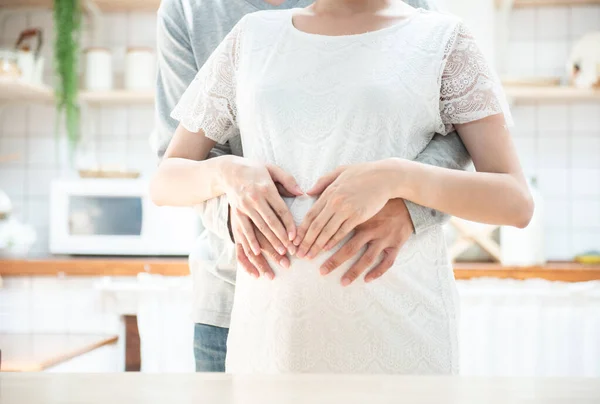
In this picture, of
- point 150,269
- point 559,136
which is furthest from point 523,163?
point 150,269

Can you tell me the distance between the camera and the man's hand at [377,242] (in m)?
0.74

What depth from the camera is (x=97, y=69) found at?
2.79 meters

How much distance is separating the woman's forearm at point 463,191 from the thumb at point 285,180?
0.34 ft

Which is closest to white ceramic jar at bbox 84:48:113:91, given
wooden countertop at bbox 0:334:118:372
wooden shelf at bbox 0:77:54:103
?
wooden shelf at bbox 0:77:54:103

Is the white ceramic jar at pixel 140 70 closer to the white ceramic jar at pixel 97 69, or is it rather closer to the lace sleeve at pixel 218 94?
the white ceramic jar at pixel 97 69

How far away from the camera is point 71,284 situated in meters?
2.41

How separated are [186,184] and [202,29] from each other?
0.34 metres

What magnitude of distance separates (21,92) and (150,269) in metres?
1.04

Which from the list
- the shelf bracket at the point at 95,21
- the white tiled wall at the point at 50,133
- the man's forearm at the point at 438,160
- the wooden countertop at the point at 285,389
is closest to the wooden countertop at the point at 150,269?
the white tiled wall at the point at 50,133

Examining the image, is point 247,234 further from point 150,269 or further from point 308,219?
point 150,269

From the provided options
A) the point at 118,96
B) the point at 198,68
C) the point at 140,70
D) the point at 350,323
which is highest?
the point at 140,70

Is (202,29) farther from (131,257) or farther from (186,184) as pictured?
(131,257)

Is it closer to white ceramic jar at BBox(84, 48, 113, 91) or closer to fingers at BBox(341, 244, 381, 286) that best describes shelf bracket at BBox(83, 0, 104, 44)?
white ceramic jar at BBox(84, 48, 113, 91)

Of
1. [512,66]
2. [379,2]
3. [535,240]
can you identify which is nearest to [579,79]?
[512,66]
